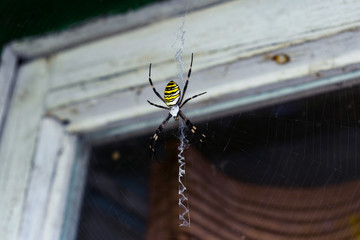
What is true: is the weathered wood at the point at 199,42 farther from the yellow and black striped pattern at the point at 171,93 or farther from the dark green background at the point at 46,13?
the dark green background at the point at 46,13

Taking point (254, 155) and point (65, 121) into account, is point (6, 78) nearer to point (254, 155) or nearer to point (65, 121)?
point (65, 121)

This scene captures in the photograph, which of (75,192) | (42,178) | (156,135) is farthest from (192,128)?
(42,178)

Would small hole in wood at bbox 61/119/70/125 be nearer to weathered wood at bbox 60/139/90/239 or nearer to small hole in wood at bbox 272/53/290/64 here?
weathered wood at bbox 60/139/90/239

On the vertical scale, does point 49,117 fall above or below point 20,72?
below

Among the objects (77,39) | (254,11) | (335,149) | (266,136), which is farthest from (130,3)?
(335,149)

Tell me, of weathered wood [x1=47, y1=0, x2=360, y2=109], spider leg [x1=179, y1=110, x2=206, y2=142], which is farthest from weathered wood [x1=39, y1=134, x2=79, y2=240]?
spider leg [x1=179, y1=110, x2=206, y2=142]

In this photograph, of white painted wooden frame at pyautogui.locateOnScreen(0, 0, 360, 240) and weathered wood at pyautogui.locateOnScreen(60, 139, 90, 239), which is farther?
weathered wood at pyautogui.locateOnScreen(60, 139, 90, 239)

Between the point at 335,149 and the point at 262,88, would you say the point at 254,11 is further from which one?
the point at 335,149
